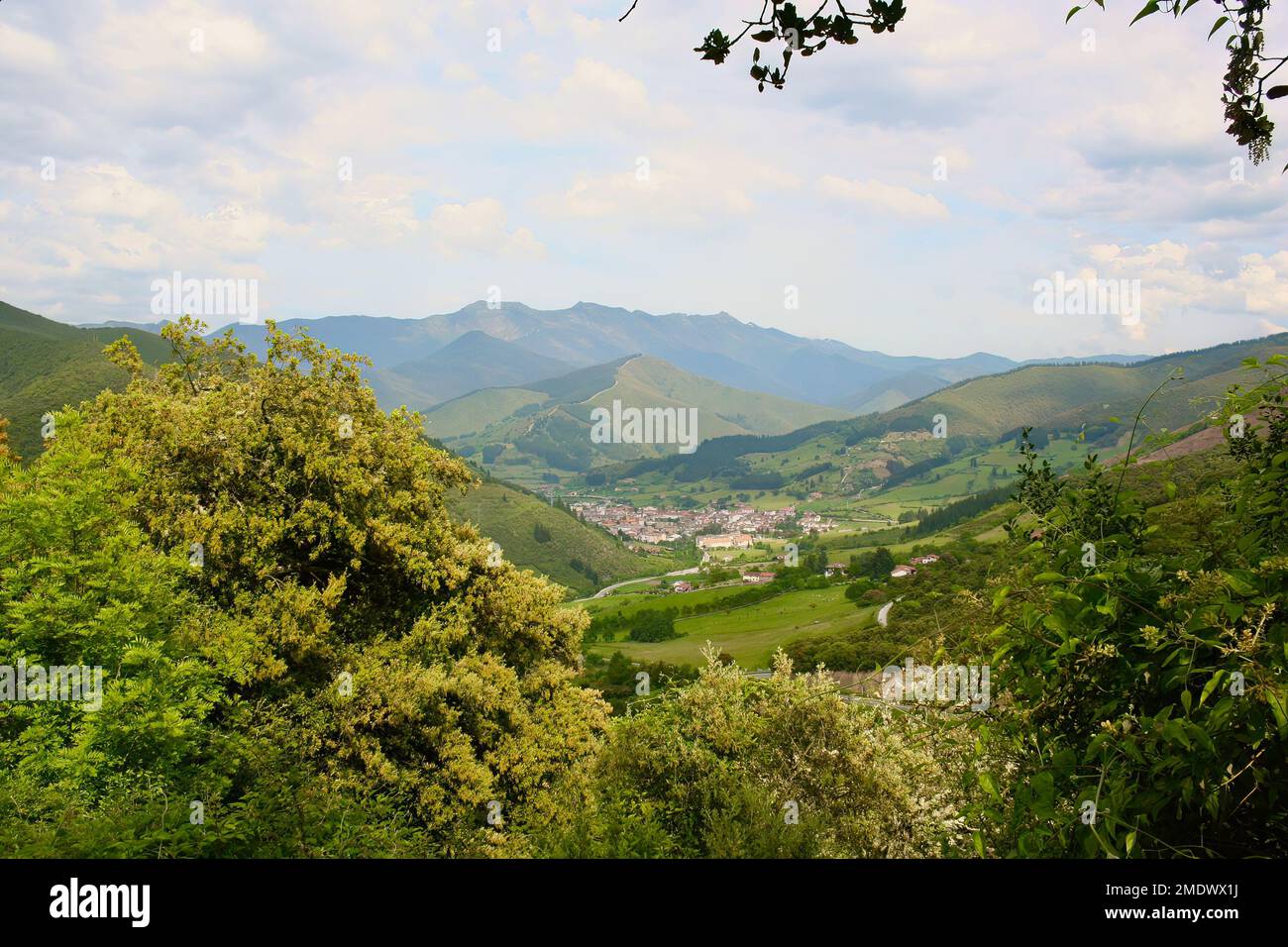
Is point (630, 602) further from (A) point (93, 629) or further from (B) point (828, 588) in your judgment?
(A) point (93, 629)

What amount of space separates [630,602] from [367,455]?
107 metres

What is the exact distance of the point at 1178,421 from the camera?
7672 inches

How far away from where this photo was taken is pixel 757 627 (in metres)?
93.8

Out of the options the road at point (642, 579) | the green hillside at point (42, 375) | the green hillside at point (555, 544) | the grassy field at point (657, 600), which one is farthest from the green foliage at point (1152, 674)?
the green hillside at point (555, 544)

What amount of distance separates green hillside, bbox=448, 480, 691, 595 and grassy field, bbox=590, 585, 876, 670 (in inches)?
2155

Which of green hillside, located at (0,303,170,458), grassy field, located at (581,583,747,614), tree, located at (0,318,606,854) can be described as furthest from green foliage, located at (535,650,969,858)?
green hillside, located at (0,303,170,458)

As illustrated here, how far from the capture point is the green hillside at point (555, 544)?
161625 mm

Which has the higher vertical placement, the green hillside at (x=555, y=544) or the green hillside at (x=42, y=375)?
the green hillside at (x=42, y=375)

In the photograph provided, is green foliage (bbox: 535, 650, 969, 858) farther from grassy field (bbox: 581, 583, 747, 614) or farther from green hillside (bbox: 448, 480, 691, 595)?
green hillside (bbox: 448, 480, 691, 595)

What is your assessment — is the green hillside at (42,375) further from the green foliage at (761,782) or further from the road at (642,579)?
the green foliage at (761,782)

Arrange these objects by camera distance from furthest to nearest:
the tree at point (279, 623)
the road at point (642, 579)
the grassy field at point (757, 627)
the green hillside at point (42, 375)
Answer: the road at point (642, 579)
the green hillside at point (42, 375)
the grassy field at point (757, 627)
the tree at point (279, 623)

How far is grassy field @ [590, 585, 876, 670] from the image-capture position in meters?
77.4

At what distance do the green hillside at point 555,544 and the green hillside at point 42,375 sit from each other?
67.6 m
